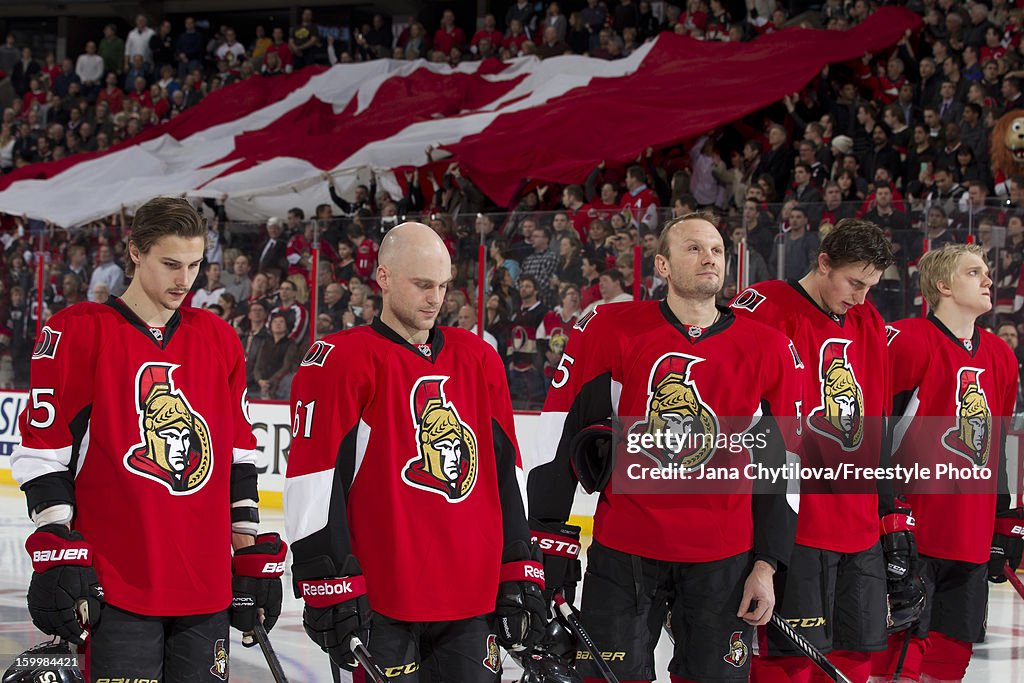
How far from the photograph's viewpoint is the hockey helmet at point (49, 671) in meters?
2.90

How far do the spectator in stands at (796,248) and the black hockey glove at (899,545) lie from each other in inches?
136

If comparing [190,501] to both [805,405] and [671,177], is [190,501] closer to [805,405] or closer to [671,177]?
[805,405]

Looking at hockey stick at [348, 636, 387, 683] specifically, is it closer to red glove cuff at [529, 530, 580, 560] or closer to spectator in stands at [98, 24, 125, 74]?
red glove cuff at [529, 530, 580, 560]

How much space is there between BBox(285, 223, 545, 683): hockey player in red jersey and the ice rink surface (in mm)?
2134

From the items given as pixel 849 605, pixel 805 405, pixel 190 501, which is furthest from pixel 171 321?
pixel 849 605

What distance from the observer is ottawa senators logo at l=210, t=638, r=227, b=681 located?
3.08 metres

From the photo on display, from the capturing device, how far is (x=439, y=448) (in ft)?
Result: 10.1

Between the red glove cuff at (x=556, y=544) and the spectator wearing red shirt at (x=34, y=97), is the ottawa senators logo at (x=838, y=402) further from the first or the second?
the spectator wearing red shirt at (x=34, y=97)

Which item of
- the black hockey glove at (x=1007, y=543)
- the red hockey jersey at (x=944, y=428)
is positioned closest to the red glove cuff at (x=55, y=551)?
the red hockey jersey at (x=944, y=428)

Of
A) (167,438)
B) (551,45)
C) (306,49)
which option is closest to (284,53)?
(306,49)

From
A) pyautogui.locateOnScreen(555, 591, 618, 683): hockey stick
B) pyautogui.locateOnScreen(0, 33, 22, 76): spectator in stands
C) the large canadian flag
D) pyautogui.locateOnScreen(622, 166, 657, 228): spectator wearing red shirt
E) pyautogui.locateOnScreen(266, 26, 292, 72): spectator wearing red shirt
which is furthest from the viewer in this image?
pyautogui.locateOnScreen(0, 33, 22, 76): spectator in stands

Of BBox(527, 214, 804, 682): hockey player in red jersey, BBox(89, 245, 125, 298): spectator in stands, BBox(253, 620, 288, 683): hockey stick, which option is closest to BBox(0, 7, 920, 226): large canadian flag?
BBox(89, 245, 125, 298): spectator in stands

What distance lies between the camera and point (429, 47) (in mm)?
16000

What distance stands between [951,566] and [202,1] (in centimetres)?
1675
